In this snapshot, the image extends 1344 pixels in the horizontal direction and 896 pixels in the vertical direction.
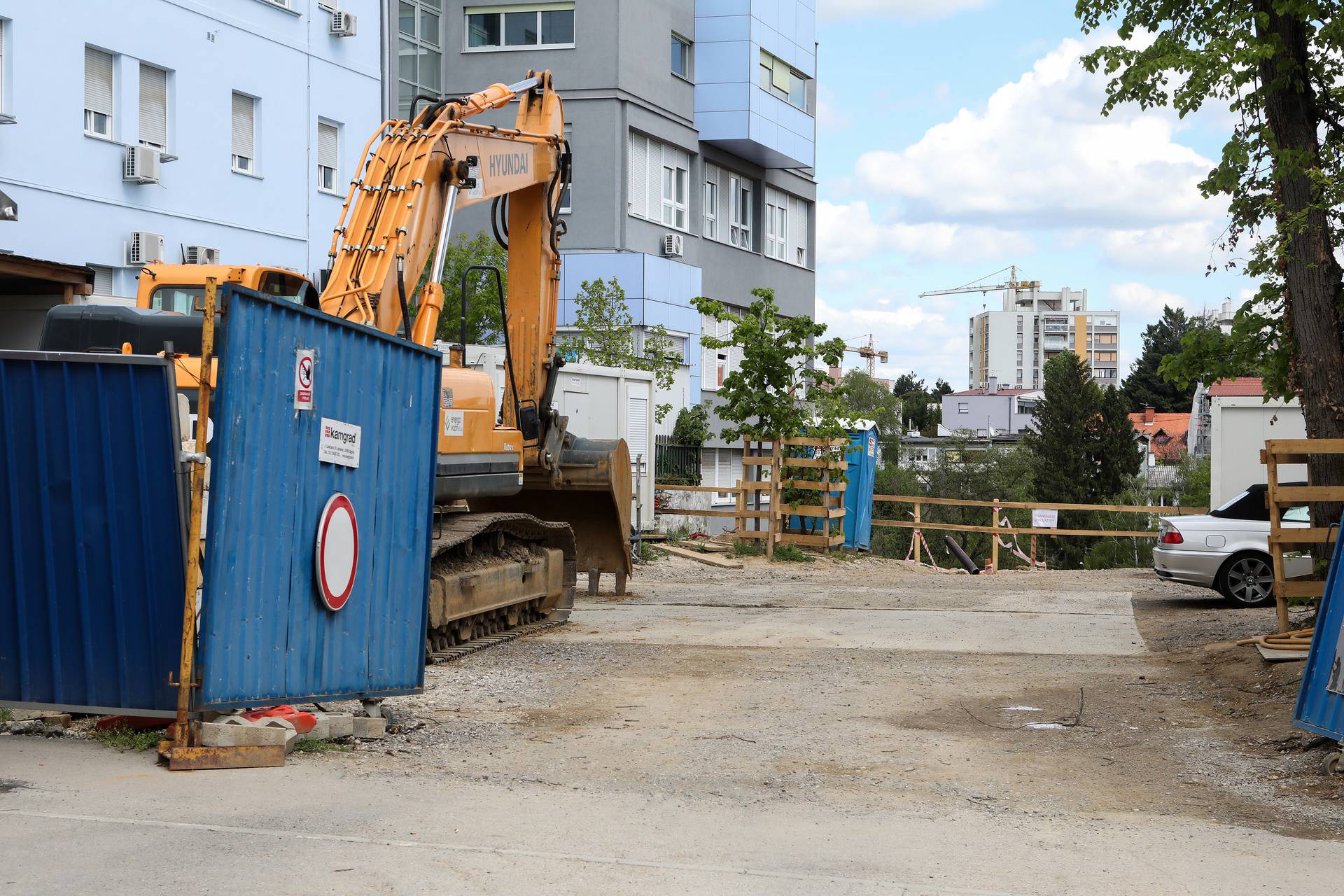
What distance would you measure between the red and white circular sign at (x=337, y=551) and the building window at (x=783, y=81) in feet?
104

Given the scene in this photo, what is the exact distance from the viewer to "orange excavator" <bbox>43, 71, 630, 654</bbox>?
37.4 feet

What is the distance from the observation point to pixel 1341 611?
26.5ft

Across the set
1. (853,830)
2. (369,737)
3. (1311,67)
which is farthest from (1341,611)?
(1311,67)

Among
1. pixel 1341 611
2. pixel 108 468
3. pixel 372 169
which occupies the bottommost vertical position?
pixel 1341 611

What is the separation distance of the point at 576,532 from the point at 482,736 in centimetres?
836

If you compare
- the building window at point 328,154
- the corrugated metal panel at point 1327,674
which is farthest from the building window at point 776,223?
the corrugated metal panel at point 1327,674

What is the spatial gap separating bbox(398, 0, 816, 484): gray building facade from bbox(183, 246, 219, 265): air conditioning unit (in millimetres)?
11732

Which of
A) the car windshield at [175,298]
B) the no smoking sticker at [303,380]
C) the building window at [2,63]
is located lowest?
the no smoking sticker at [303,380]

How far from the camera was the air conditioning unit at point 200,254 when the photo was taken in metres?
22.1

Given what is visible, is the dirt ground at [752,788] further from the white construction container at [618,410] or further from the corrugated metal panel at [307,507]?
the white construction container at [618,410]

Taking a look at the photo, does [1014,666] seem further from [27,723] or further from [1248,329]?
[27,723]

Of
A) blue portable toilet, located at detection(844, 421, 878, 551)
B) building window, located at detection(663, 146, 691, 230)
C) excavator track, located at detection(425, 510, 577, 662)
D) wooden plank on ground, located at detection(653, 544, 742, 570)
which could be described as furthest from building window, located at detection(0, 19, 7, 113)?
building window, located at detection(663, 146, 691, 230)

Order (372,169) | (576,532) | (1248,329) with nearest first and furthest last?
(372,169) < (1248,329) < (576,532)

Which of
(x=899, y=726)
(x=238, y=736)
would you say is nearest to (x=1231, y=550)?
(x=899, y=726)
